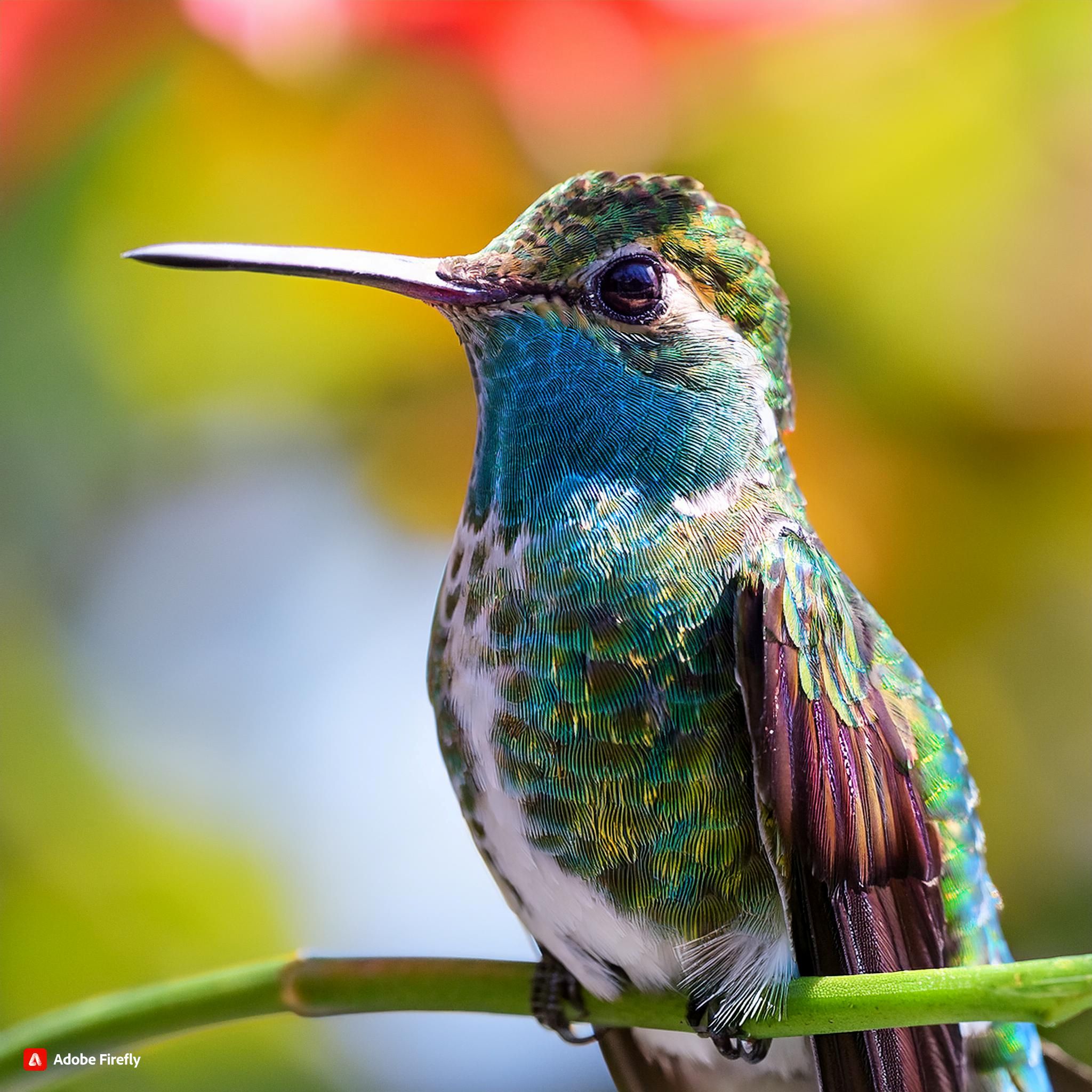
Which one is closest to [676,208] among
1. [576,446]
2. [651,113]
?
[576,446]

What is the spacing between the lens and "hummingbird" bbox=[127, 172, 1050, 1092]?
3.62ft

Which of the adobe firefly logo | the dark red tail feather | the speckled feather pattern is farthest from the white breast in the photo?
the adobe firefly logo

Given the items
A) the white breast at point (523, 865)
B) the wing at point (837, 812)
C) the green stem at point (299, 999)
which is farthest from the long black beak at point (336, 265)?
the green stem at point (299, 999)

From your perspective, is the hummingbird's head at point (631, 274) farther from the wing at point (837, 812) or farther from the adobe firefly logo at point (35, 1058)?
the adobe firefly logo at point (35, 1058)

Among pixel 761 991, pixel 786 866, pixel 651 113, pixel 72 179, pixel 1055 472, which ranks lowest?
pixel 761 991

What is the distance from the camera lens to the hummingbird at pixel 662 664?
3.62 feet

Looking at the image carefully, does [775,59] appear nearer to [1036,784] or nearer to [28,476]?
[1036,784]

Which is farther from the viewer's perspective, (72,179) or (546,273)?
(72,179)

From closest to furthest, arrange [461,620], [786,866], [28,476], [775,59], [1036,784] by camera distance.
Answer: [786,866] < [461,620] < [1036,784] < [775,59] < [28,476]

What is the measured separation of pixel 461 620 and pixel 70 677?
135cm

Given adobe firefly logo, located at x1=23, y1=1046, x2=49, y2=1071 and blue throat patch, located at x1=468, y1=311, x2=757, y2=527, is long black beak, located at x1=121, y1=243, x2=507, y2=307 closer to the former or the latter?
blue throat patch, located at x1=468, y1=311, x2=757, y2=527

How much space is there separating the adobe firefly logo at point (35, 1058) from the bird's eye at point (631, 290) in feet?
2.67

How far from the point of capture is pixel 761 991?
3.67 ft

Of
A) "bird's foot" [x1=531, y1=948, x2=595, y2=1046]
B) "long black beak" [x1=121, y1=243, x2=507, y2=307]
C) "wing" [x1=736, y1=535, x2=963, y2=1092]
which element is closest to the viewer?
"long black beak" [x1=121, y1=243, x2=507, y2=307]
